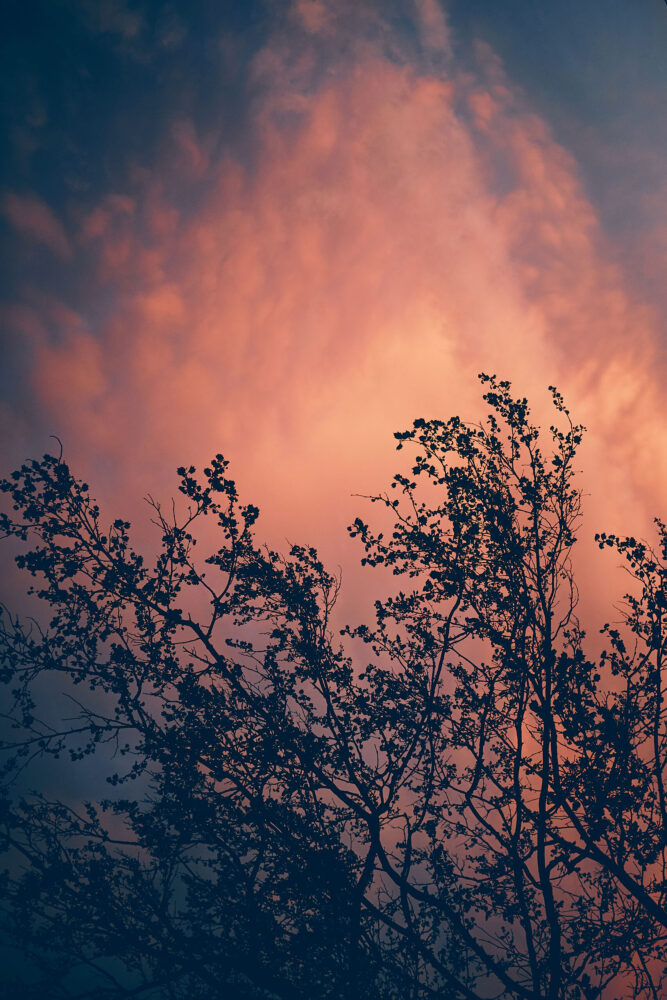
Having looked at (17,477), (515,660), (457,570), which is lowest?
(17,477)

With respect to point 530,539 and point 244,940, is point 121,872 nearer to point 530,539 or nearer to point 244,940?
point 244,940

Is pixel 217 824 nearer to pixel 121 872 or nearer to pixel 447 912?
pixel 121 872

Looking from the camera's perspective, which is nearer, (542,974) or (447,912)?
(447,912)

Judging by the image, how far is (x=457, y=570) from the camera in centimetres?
918

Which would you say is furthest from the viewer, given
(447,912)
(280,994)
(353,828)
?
(353,828)

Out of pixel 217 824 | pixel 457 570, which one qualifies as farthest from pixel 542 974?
pixel 457 570

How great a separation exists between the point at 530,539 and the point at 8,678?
29.3 feet

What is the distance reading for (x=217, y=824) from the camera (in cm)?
874

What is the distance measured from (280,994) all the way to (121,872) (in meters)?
3.32

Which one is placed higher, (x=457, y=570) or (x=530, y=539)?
(x=530, y=539)

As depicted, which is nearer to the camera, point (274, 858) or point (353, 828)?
point (274, 858)

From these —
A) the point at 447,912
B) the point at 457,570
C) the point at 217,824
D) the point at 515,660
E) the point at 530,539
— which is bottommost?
the point at 217,824

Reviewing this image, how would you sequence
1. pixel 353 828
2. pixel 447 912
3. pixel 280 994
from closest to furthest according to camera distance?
pixel 280 994 < pixel 447 912 < pixel 353 828

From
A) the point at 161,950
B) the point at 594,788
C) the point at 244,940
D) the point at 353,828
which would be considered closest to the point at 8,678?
the point at 161,950
